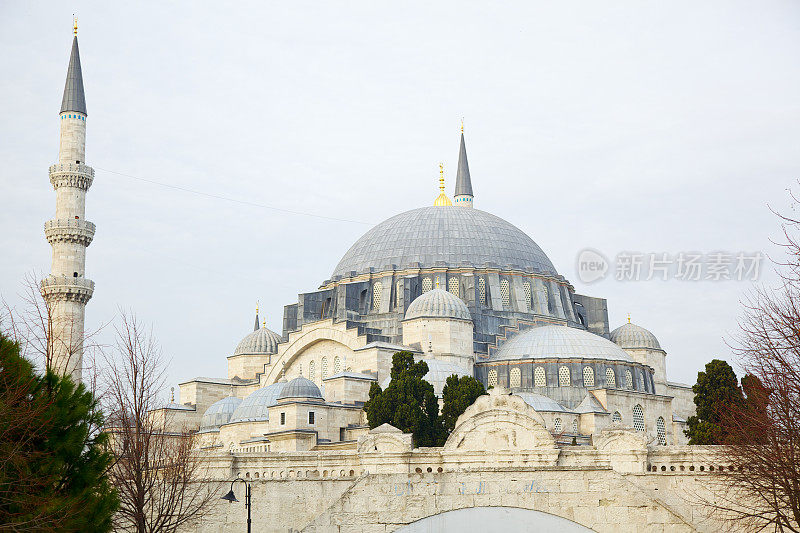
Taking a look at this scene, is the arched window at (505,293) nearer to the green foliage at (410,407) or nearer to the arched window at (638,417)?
the arched window at (638,417)

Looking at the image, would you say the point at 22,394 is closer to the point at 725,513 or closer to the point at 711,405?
the point at 725,513

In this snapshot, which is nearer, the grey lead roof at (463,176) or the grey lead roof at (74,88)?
the grey lead roof at (74,88)

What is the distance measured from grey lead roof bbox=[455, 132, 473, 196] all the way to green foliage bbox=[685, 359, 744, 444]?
95.9 ft

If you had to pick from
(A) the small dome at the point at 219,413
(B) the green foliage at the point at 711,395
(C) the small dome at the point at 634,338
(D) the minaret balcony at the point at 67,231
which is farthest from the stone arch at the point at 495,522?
(C) the small dome at the point at 634,338

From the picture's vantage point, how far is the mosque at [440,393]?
21.7 meters

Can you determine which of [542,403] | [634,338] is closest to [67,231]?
[542,403]

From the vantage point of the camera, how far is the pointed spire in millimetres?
62438

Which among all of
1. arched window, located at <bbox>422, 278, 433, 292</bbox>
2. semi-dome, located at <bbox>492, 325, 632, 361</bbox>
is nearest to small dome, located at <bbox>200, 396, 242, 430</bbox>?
arched window, located at <bbox>422, 278, 433, 292</bbox>

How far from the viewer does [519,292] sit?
51.2 m

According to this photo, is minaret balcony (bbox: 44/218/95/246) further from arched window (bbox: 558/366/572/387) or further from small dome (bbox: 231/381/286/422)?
arched window (bbox: 558/366/572/387)

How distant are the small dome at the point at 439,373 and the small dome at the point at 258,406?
14.8ft

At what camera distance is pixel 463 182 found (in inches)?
2470

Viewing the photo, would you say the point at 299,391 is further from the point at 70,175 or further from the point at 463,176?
the point at 463,176

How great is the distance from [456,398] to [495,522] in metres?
15.4
